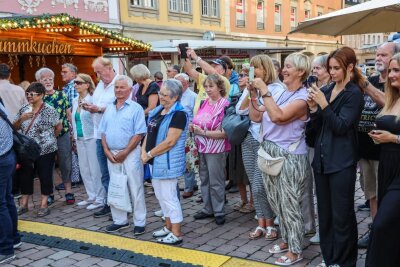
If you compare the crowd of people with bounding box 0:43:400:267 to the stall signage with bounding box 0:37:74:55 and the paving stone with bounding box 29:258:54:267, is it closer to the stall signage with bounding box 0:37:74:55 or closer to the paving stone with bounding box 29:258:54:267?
the paving stone with bounding box 29:258:54:267

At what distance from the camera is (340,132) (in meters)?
3.43

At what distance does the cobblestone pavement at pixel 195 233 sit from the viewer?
4328mm

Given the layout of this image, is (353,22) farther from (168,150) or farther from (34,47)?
(34,47)

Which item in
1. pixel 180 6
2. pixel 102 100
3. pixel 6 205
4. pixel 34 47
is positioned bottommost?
pixel 6 205

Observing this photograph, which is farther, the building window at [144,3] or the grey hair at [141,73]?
the building window at [144,3]

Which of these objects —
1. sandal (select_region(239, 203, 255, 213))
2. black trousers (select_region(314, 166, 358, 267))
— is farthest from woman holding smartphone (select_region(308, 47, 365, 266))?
sandal (select_region(239, 203, 255, 213))

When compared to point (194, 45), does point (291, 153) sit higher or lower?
lower

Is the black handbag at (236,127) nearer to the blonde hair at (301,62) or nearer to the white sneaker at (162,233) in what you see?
the blonde hair at (301,62)

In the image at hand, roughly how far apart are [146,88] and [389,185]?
157 inches

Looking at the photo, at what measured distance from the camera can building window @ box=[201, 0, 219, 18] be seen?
936 inches

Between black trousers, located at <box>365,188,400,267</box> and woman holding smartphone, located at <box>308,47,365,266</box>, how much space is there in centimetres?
37

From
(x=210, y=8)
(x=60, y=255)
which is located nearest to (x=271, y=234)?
(x=60, y=255)

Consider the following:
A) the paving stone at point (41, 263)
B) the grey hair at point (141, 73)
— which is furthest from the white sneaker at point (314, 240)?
the grey hair at point (141, 73)

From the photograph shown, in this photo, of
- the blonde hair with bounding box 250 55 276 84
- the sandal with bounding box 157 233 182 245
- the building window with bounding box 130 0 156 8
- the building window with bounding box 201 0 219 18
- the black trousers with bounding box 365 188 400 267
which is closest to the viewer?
the black trousers with bounding box 365 188 400 267
